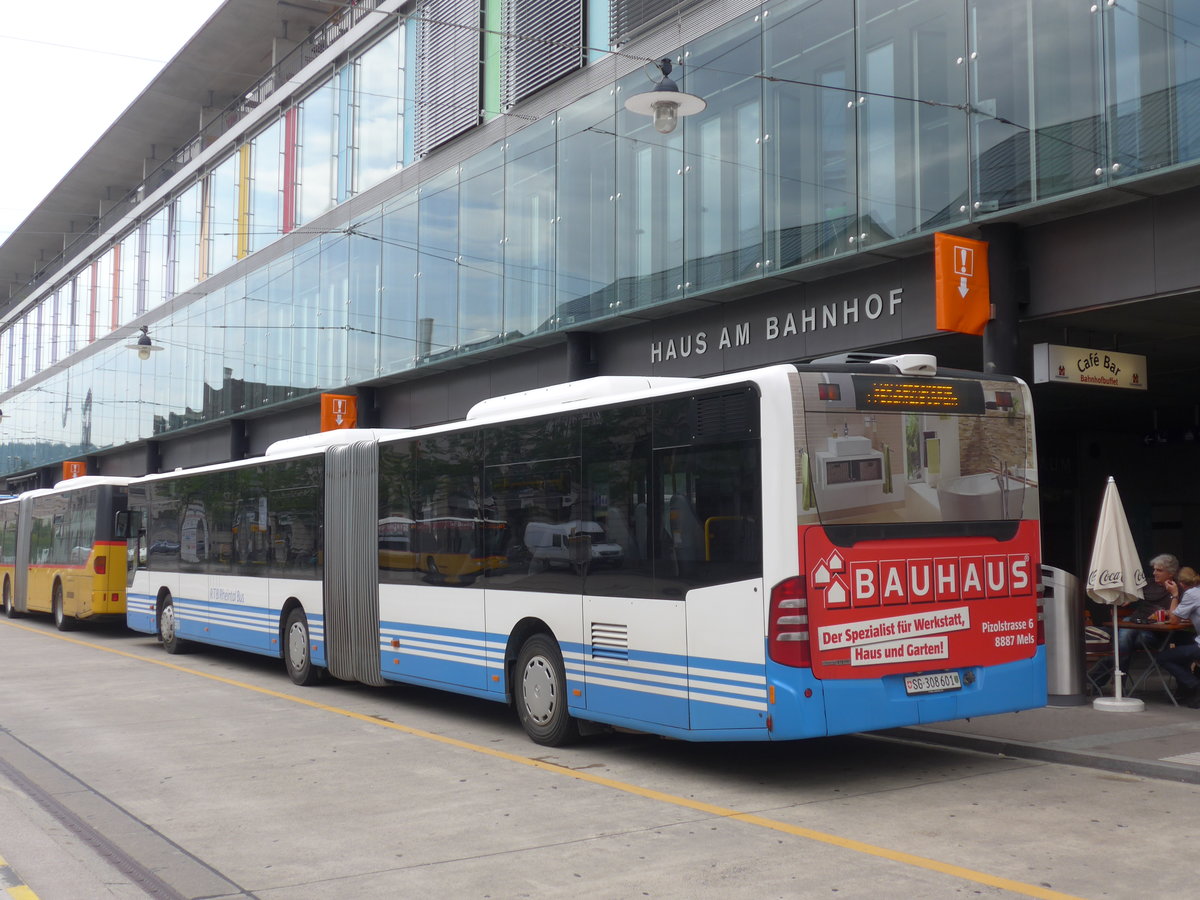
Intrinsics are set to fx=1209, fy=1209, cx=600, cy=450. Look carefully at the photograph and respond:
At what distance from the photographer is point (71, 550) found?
24.7 meters

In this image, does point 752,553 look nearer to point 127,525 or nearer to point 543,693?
point 543,693

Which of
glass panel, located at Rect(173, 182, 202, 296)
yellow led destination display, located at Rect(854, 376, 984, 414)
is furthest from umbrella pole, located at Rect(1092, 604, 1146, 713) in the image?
glass panel, located at Rect(173, 182, 202, 296)

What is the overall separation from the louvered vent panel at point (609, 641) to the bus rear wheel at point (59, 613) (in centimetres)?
1849

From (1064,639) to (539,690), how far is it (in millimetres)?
5529

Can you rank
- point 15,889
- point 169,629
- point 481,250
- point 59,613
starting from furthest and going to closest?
point 59,613 < point 481,250 < point 169,629 < point 15,889

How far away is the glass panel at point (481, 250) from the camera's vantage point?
22422 mm

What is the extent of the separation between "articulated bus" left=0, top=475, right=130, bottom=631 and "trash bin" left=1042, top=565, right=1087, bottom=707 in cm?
1688

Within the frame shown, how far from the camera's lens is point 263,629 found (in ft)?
52.9

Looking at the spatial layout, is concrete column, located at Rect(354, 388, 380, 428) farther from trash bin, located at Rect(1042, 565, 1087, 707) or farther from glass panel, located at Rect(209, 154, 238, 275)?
trash bin, located at Rect(1042, 565, 1087, 707)

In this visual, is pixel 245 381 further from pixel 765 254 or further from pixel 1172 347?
pixel 1172 347

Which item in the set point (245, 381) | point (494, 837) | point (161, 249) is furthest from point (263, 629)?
point (161, 249)

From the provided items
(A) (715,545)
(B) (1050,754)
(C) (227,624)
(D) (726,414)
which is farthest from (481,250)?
(B) (1050,754)

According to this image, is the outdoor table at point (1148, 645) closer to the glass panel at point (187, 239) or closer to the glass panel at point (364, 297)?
the glass panel at point (364, 297)

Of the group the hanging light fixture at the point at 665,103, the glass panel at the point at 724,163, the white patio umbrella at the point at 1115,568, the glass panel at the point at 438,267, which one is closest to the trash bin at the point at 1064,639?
the white patio umbrella at the point at 1115,568
